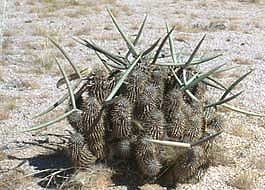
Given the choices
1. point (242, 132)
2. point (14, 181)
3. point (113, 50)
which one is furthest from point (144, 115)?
point (113, 50)

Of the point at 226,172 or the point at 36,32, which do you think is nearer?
the point at 226,172

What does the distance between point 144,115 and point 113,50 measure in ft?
20.6

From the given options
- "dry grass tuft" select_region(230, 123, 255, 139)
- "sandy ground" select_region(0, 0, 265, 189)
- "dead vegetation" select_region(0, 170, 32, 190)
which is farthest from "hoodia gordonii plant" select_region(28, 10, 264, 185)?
"dry grass tuft" select_region(230, 123, 255, 139)

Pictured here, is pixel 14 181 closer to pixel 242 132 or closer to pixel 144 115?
pixel 144 115

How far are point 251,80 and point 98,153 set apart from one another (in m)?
4.30

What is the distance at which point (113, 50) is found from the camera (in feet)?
36.8

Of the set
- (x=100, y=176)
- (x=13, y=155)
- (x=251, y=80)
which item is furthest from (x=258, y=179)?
(x=251, y=80)

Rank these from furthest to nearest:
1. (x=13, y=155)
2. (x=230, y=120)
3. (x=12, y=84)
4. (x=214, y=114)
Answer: (x=12, y=84), (x=230, y=120), (x=13, y=155), (x=214, y=114)

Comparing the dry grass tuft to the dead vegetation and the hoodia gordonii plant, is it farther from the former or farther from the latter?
the dead vegetation

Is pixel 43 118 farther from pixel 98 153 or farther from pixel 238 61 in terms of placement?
pixel 238 61

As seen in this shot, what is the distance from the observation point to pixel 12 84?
8.70 m

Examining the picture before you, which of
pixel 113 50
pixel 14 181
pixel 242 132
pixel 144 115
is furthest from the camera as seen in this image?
pixel 113 50

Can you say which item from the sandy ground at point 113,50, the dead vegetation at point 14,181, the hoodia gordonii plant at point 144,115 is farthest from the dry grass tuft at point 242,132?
the dead vegetation at point 14,181

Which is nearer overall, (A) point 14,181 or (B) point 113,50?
(A) point 14,181
